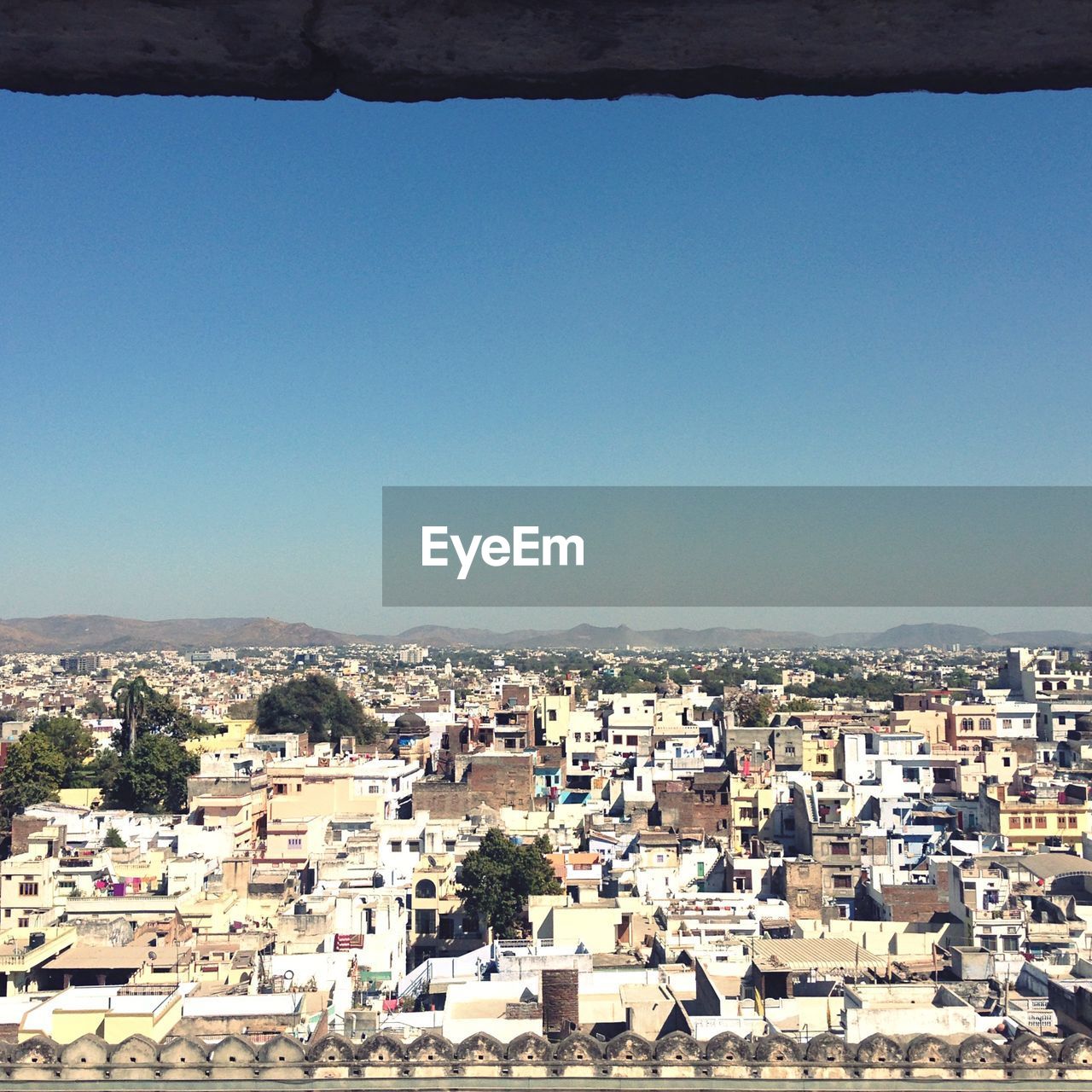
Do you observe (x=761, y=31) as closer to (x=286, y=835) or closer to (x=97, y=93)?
(x=97, y=93)

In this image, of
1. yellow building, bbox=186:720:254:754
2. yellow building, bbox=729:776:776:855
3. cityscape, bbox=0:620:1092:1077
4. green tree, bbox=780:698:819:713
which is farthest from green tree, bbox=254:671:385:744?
yellow building, bbox=729:776:776:855

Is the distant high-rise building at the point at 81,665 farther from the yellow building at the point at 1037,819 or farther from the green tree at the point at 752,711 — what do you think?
the yellow building at the point at 1037,819

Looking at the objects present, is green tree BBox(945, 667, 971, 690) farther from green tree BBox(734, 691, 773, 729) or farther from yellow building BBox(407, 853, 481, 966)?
yellow building BBox(407, 853, 481, 966)

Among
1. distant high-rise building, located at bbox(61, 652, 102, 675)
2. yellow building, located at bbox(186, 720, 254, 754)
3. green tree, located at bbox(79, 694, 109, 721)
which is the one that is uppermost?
distant high-rise building, located at bbox(61, 652, 102, 675)

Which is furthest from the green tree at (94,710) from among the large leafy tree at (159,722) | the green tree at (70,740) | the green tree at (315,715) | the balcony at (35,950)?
the balcony at (35,950)

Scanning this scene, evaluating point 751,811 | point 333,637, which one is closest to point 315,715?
point 751,811
